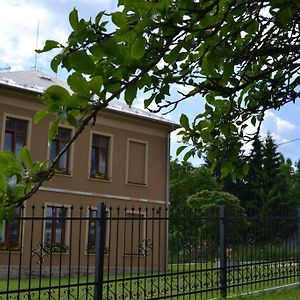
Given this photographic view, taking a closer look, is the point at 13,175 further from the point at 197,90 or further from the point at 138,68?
the point at 197,90

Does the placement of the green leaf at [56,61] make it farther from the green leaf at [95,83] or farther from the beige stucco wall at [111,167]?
the beige stucco wall at [111,167]

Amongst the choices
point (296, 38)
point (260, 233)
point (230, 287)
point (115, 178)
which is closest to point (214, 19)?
point (296, 38)

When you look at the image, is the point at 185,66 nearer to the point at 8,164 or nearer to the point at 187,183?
the point at 8,164

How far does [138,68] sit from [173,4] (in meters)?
0.35

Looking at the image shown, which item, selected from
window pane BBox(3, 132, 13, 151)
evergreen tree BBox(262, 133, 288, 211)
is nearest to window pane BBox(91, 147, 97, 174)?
window pane BBox(3, 132, 13, 151)

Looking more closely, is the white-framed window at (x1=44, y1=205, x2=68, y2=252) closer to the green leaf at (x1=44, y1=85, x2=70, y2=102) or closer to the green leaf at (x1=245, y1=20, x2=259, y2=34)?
the green leaf at (x1=245, y1=20, x2=259, y2=34)

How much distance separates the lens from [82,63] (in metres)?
1.91

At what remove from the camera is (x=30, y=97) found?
19031 millimetres

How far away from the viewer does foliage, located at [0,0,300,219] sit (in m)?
1.96

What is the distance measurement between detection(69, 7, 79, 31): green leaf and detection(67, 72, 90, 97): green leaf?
244 mm

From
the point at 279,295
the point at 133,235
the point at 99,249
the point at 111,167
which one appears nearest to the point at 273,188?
the point at 111,167

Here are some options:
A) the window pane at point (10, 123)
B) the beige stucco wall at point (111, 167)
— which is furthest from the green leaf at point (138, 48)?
the window pane at point (10, 123)

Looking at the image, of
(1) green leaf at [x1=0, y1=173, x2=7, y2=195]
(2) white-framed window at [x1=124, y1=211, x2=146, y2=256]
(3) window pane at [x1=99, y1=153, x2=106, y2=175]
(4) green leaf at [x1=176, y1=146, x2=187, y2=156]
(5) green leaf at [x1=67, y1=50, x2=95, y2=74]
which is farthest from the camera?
(3) window pane at [x1=99, y1=153, x2=106, y2=175]

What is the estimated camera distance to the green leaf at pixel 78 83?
1.92m
